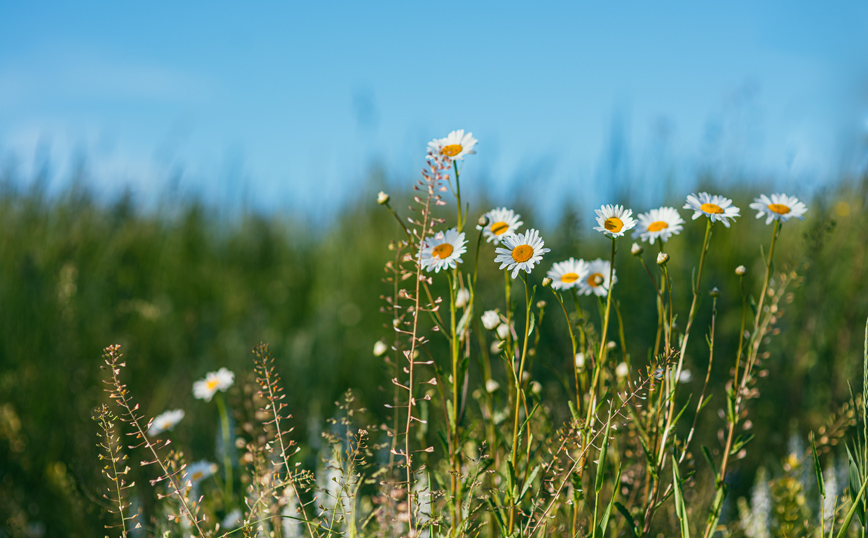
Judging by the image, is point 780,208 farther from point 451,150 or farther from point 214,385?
point 214,385

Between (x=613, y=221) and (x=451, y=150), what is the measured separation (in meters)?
0.31

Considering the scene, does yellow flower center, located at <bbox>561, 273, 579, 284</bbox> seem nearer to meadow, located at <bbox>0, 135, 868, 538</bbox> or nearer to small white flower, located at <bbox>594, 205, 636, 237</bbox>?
meadow, located at <bbox>0, 135, 868, 538</bbox>

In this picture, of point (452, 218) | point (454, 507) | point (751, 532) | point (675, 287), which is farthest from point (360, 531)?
point (452, 218)

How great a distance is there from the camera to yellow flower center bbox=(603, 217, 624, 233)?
951mm

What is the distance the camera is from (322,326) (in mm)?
3078

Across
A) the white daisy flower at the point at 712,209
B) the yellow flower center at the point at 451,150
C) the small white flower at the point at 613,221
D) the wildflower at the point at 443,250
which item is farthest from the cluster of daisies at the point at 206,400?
the white daisy flower at the point at 712,209

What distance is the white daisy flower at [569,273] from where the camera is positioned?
1117 mm

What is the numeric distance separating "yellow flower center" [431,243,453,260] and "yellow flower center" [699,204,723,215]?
1.51ft

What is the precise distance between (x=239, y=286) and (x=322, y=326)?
1.10 m

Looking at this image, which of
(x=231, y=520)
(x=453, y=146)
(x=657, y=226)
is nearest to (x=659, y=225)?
(x=657, y=226)

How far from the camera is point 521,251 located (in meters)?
0.97

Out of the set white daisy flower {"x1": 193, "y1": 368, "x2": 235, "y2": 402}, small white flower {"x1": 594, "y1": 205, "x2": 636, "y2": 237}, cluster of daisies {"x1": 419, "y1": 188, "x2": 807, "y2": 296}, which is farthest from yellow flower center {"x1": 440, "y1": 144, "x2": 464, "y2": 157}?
white daisy flower {"x1": 193, "y1": 368, "x2": 235, "y2": 402}

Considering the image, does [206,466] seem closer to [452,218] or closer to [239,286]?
[239,286]

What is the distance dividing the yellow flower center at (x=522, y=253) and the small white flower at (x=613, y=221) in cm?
11
